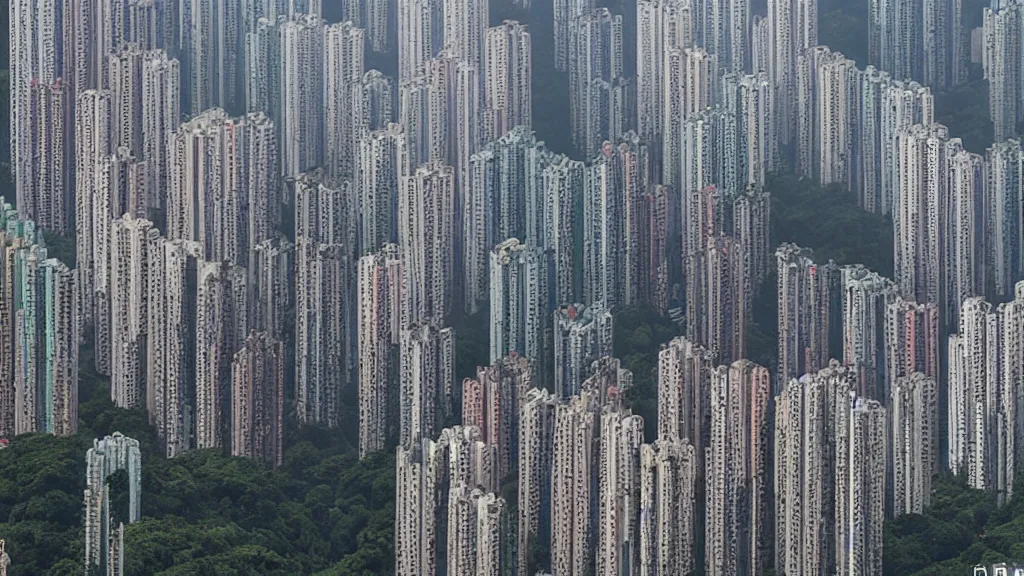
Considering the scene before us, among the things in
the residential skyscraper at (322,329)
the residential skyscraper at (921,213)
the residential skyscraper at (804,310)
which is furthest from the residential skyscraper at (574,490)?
the residential skyscraper at (921,213)

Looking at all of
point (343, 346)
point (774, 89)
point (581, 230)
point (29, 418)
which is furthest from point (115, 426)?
point (774, 89)

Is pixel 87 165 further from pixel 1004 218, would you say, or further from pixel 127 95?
pixel 1004 218

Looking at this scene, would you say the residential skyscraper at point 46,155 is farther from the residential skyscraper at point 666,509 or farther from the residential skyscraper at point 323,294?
the residential skyscraper at point 666,509

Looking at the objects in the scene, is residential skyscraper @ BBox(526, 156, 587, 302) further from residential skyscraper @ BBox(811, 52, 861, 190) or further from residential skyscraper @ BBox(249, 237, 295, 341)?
residential skyscraper @ BBox(811, 52, 861, 190)

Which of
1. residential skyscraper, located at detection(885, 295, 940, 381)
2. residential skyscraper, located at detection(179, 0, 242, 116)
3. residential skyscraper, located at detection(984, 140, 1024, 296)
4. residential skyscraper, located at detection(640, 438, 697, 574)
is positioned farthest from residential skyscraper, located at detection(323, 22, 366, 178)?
residential skyscraper, located at detection(640, 438, 697, 574)

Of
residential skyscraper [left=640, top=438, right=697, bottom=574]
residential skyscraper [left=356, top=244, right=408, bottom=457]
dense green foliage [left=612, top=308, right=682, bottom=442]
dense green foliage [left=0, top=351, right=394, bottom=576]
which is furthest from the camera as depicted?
residential skyscraper [left=356, top=244, right=408, bottom=457]
